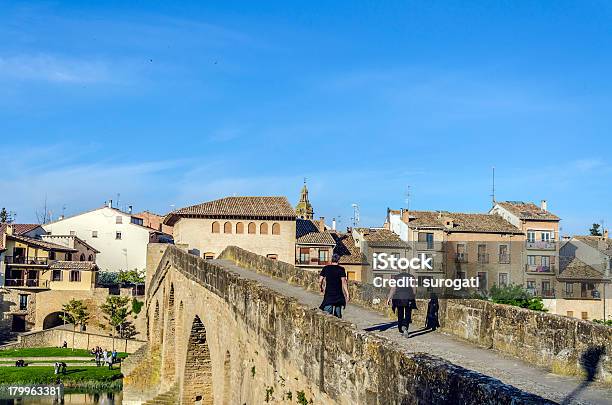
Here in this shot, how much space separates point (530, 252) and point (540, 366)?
164 feet

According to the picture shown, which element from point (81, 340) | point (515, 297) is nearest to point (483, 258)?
point (515, 297)

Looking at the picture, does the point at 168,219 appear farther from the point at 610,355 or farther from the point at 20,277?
the point at 610,355

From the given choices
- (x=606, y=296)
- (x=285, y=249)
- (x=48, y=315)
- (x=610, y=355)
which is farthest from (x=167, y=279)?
(x=606, y=296)

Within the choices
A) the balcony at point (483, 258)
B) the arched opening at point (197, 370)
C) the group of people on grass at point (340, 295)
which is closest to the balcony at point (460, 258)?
the balcony at point (483, 258)

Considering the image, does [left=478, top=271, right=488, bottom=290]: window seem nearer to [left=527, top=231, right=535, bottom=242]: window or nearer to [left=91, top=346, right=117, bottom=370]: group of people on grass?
[left=527, top=231, right=535, bottom=242]: window

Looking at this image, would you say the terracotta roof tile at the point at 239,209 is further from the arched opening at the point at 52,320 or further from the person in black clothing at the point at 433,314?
the person in black clothing at the point at 433,314

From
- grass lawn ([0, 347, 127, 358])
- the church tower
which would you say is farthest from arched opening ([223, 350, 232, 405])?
the church tower

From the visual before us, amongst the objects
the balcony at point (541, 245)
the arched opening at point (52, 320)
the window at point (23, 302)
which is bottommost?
the arched opening at point (52, 320)

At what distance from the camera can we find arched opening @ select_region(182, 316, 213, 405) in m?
25.3

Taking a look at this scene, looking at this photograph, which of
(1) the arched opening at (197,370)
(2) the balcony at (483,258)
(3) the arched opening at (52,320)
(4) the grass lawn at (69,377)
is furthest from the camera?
(3) the arched opening at (52,320)

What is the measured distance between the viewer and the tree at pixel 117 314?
5953 cm

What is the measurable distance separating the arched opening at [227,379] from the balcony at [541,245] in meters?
44.7

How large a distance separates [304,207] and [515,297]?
43.1 m

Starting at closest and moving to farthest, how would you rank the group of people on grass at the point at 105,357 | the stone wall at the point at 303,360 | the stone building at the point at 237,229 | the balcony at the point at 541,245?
1. the stone wall at the point at 303,360
2. the group of people on grass at the point at 105,357
3. the stone building at the point at 237,229
4. the balcony at the point at 541,245
